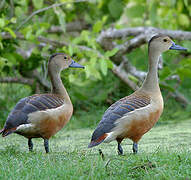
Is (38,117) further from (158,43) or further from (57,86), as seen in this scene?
(158,43)

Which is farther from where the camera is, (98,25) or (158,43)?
(98,25)

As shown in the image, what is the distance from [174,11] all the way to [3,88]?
3921 mm

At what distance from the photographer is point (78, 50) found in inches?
291

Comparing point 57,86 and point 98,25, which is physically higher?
point 98,25

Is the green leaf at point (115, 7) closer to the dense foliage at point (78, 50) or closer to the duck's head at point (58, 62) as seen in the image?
the dense foliage at point (78, 50)

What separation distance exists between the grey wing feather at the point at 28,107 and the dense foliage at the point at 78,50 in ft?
6.00

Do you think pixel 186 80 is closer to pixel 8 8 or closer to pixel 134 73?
pixel 134 73

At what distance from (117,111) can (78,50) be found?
2.96 m

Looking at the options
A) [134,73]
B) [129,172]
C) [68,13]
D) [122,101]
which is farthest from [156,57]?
[68,13]

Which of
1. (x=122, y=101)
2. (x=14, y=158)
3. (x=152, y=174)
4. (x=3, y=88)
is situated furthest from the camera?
(x=3, y=88)

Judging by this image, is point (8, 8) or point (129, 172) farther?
point (8, 8)

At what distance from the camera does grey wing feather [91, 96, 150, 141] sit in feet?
14.6

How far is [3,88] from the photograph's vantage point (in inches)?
329

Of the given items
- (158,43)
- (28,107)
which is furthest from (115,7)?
(28,107)
